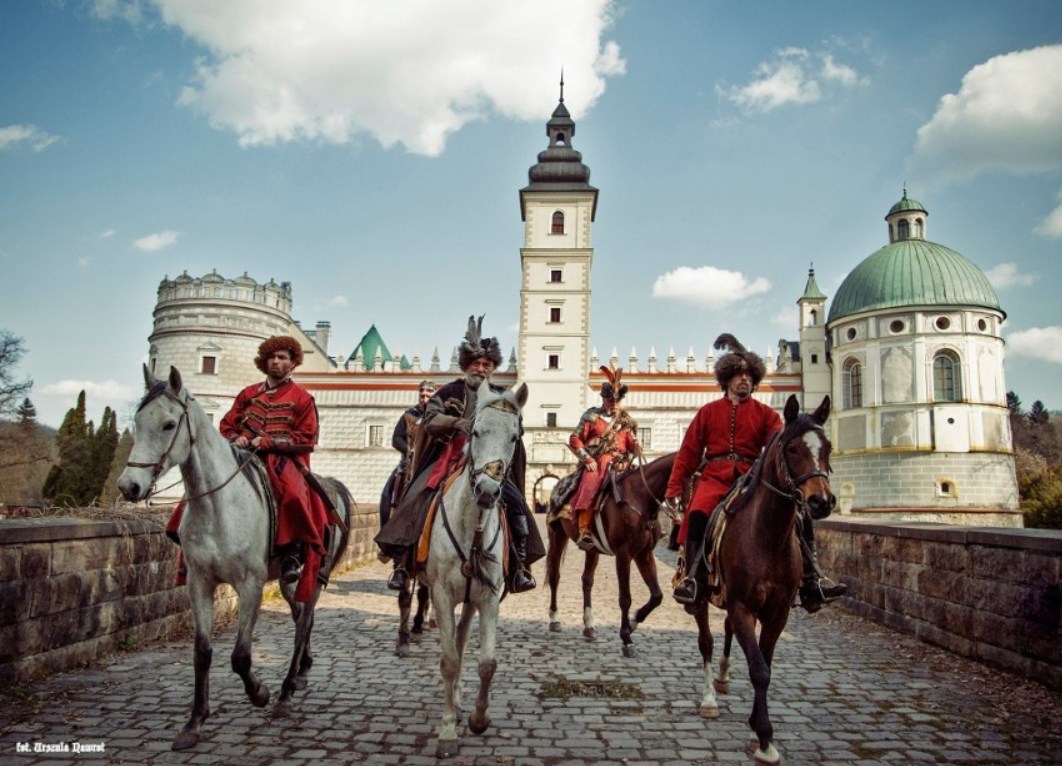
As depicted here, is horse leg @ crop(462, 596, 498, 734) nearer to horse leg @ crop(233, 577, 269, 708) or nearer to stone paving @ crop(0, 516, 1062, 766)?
stone paving @ crop(0, 516, 1062, 766)

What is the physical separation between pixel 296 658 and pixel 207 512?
4.63ft

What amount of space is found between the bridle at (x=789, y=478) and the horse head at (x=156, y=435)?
3911 millimetres

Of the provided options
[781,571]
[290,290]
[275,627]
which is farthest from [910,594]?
[290,290]

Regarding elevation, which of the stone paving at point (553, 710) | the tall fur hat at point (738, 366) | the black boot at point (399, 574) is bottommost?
the stone paving at point (553, 710)

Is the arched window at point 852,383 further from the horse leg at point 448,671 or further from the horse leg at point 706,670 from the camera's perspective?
the horse leg at point 448,671

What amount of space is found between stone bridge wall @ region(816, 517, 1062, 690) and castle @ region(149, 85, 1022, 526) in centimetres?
3788

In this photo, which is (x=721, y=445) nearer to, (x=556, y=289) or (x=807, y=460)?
(x=807, y=460)

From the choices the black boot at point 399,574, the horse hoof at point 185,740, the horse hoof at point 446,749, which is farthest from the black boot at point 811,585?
the horse hoof at point 185,740

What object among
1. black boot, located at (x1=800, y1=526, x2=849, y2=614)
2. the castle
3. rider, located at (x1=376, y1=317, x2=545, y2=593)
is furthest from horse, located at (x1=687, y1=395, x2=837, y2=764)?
the castle

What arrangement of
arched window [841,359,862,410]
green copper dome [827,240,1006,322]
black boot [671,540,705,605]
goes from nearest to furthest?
black boot [671,540,705,605] → green copper dome [827,240,1006,322] → arched window [841,359,862,410]

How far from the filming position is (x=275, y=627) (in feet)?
28.3

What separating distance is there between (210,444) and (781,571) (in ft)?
13.3

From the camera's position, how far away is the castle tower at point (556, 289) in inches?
2005

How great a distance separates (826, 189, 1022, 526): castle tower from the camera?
43.7 m
